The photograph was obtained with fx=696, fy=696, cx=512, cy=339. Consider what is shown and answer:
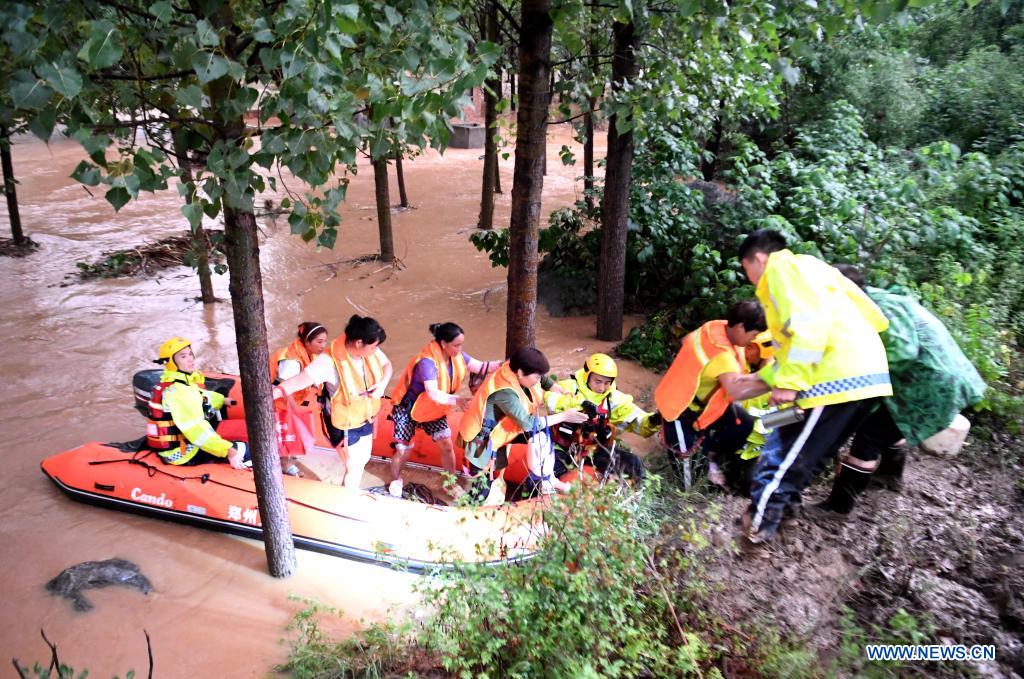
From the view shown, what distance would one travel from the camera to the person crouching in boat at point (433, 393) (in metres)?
5.01

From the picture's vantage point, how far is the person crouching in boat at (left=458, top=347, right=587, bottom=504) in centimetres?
459

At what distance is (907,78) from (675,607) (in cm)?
1129

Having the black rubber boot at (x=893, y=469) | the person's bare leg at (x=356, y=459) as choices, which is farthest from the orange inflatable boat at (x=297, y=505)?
the black rubber boot at (x=893, y=469)

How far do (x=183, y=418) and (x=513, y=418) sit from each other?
2.31 m

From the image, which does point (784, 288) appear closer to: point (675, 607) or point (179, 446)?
point (675, 607)

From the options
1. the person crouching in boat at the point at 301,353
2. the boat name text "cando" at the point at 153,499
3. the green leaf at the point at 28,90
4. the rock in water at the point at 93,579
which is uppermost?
the green leaf at the point at 28,90

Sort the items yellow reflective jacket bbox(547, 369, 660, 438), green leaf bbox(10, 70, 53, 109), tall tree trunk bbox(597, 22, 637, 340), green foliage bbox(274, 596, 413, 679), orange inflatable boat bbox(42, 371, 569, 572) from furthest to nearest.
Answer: tall tree trunk bbox(597, 22, 637, 340) < yellow reflective jacket bbox(547, 369, 660, 438) < orange inflatable boat bbox(42, 371, 569, 572) < green foliage bbox(274, 596, 413, 679) < green leaf bbox(10, 70, 53, 109)

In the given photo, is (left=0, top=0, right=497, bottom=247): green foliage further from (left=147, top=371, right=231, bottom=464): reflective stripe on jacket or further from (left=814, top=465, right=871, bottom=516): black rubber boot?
(left=814, top=465, right=871, bottom=516): black rubber boot

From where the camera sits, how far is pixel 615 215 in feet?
23.8

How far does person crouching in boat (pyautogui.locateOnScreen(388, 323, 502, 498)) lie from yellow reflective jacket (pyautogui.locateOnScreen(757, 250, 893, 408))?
2.24m

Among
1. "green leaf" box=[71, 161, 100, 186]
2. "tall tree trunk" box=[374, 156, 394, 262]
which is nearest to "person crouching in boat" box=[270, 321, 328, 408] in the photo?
"green leaf" box=[71, 161, 100, 186]

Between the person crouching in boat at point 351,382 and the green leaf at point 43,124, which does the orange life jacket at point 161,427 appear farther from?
the green leaf at point 43,124

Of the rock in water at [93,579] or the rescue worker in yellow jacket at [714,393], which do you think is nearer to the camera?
the rock in water at [93,579]

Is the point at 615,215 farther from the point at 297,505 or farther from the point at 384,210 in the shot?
the point at 384,210
